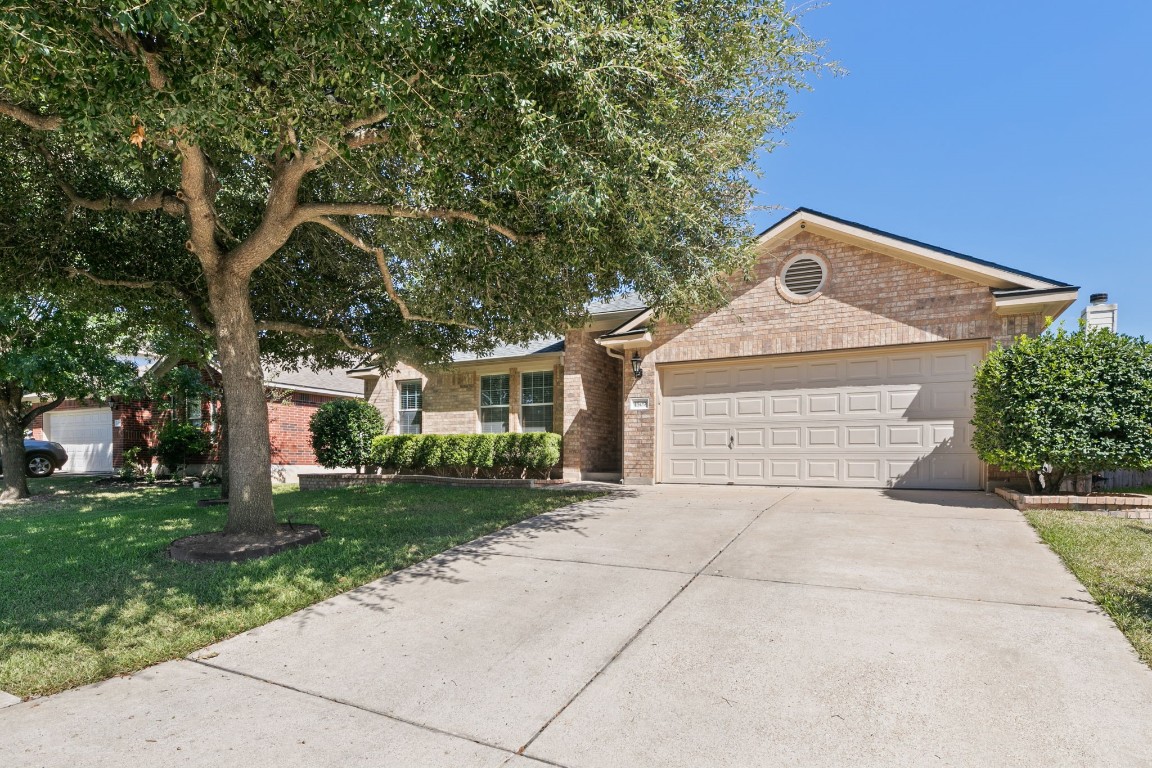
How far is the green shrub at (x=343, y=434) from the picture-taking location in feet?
47.5

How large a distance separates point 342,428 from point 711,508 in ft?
33.3

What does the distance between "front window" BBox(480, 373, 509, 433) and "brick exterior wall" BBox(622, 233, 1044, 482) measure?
12.1ft

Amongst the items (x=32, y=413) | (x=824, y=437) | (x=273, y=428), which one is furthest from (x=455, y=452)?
(x=32, y=413)

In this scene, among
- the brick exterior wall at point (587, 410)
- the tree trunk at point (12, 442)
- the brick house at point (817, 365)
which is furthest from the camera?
the brick exterior wall at point (587, 410)

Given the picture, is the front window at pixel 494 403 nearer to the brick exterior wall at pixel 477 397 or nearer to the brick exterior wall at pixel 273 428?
the brick exterior wall at pixel 477 397

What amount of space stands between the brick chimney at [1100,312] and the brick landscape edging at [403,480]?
1066 centimetres

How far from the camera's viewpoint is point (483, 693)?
10.1 feet

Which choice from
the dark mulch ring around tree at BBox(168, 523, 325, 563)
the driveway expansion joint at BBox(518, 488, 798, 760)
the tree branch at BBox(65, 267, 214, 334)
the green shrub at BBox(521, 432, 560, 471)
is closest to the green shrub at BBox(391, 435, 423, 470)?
the green shrub at BBox(521, 432, 560, 471)

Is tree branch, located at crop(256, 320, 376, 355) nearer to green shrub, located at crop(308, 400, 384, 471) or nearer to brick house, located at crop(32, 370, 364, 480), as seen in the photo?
green shrub, located at crop(308, 400, 384, 471)

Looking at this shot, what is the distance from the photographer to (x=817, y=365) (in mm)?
10555

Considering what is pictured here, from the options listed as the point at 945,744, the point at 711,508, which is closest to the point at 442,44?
the point at 945,744

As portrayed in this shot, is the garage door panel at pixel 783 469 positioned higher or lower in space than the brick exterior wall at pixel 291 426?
lower

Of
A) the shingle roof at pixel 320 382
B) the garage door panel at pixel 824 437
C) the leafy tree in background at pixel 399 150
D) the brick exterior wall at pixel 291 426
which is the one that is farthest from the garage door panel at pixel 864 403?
the brick exterior wall at pixel 291 426

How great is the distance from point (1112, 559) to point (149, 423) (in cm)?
2459
